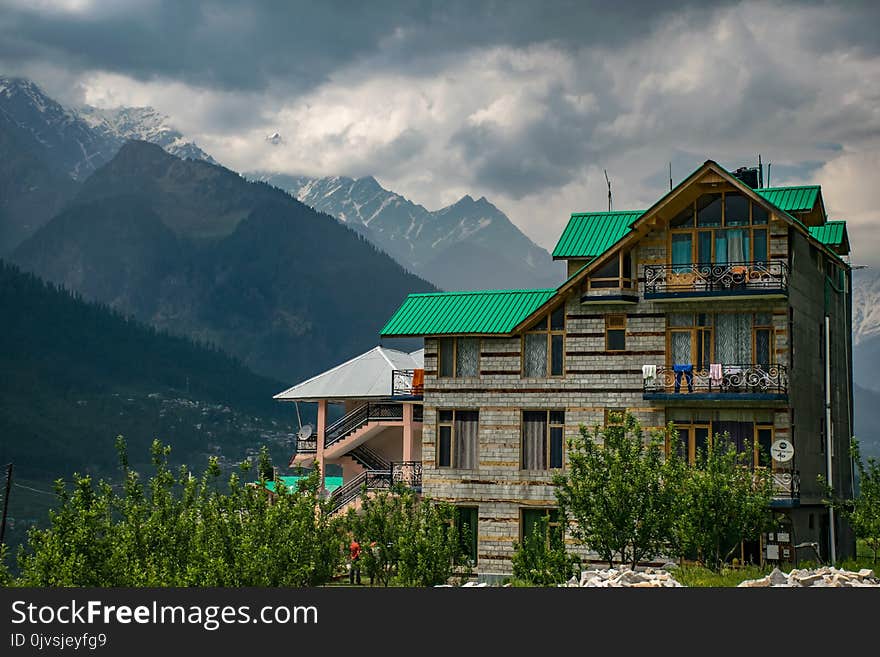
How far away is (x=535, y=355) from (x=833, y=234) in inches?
589

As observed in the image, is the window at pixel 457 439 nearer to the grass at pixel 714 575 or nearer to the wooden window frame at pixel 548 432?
the wooden window frame at pixel 548 432

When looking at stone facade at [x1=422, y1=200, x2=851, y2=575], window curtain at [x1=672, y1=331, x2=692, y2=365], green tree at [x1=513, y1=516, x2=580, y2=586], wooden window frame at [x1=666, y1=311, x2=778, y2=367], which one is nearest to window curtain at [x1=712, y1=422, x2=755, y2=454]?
stone facade at [x1=422, y1=200, x2=851, y2=575]

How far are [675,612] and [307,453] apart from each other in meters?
44.1

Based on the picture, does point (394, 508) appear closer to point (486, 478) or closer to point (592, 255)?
point (486, 478)

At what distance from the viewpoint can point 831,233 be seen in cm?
5116

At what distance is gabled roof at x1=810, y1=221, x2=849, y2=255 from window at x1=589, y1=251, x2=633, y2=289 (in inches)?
432

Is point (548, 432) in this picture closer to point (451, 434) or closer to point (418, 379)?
point (451, 434)

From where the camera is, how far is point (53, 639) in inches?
837

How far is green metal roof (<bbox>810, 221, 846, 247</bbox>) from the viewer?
50812mm

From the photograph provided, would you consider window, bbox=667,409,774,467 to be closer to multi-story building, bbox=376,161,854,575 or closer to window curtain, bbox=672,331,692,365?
multi-story building, bbox=376,161,854,575

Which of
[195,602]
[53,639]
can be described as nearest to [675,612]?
[195,602]

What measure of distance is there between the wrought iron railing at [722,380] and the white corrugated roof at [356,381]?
21976 millimetres

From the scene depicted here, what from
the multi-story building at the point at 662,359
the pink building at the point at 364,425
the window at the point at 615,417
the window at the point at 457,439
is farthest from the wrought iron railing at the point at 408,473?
the window at the point at 615,417

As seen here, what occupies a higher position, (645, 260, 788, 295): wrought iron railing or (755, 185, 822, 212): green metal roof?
(755, 185, 822, 212): green metal roof
